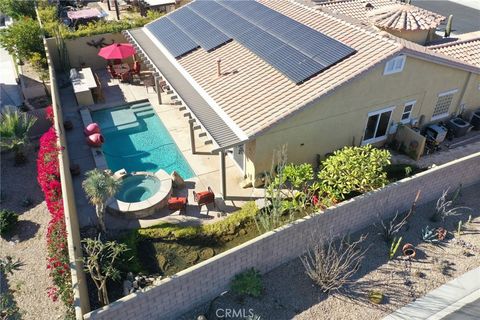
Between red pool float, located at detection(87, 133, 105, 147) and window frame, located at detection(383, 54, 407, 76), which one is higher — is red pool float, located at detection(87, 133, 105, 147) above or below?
below

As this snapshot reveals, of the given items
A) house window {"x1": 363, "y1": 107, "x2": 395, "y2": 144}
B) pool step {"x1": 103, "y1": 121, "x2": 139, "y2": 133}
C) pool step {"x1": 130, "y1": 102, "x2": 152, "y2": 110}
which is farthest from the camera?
pool step {"x1": 130, "y1": 102, "x2": 152, "y2": 110}

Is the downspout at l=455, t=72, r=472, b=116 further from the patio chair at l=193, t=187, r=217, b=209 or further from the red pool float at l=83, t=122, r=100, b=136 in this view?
the red pool float at l=83, t=122, r=100, b=136

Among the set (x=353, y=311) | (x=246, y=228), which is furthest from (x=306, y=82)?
(x=353, y=311)

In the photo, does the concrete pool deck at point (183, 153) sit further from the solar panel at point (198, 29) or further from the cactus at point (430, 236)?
the cactus at point (430, 236)

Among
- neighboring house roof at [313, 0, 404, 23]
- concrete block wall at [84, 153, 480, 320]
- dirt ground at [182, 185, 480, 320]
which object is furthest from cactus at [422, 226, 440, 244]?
neighboring house roof at [313, 0, 404, 23]

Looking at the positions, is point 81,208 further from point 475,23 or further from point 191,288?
point 475,23

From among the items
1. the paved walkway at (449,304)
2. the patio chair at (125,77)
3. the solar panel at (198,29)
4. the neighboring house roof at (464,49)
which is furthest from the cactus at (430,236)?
the patio chair at (125,77)

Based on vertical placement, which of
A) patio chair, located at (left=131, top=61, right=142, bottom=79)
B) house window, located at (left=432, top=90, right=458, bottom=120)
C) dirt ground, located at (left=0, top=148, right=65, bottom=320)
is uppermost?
house window, located at (left=432, top=90, right=458, bottom=120)
